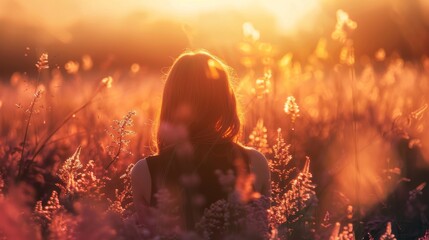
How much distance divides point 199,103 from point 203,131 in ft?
0.50

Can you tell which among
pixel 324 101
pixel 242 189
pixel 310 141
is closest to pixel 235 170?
pixel 242 189

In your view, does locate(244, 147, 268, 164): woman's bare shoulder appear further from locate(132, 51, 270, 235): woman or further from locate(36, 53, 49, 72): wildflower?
locate(36, 53, 49, 72): wildflower

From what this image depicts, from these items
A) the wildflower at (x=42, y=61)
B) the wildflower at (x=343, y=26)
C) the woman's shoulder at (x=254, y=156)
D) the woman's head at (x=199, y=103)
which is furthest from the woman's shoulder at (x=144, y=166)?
the wildflower at (x=343, y=26)

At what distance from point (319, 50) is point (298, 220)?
8.81ft

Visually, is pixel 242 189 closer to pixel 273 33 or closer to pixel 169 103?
pixel 169 103

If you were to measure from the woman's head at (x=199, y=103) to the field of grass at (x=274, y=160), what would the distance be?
0.16 meters

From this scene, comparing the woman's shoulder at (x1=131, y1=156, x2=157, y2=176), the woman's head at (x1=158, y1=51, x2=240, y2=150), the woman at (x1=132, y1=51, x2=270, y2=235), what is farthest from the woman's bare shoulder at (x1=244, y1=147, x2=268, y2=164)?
the woman's shoulder at (x1=131, y1=156, x2=157, y2=176)

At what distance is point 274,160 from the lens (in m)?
3.77

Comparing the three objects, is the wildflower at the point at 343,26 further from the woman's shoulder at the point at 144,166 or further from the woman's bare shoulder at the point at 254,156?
the woman's shoulder at the point at 144,166

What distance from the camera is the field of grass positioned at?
2.41m

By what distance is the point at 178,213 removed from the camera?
2705 millimetres

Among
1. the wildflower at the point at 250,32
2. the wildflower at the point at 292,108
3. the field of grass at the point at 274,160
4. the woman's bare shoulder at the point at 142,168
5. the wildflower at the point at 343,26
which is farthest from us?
the wildflower at the point at 250,32

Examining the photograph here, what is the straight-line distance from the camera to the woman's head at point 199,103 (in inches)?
136

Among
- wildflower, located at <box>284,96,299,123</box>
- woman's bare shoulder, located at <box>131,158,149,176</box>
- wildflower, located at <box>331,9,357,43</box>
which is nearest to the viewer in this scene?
wildflower, located at <box>284,96,299,123</box>
